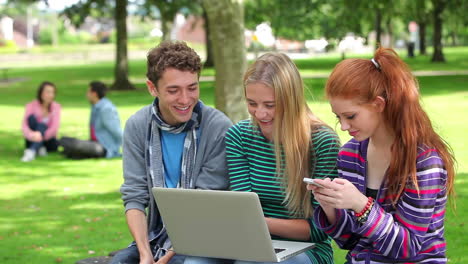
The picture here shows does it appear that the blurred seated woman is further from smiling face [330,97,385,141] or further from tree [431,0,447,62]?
tree [431,0,447,62]

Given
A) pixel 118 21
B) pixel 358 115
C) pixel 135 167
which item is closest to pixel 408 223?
pixel 358 115

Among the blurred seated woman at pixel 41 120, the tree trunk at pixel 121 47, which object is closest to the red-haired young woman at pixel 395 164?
the blurred seated woman at pixel 41 120

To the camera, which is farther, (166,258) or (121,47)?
(121,47)

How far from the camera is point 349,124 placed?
3.49 m

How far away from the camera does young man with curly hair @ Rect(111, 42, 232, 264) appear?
13.8ft

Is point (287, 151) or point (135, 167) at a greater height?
point (287, 151)

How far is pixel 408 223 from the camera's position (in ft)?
11.3

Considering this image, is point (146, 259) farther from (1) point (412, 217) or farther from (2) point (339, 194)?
(1) point (412, 217)

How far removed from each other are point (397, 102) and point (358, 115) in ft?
0.57

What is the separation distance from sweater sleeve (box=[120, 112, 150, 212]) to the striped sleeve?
4.41ft

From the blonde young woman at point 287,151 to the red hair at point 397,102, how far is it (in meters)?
0.48

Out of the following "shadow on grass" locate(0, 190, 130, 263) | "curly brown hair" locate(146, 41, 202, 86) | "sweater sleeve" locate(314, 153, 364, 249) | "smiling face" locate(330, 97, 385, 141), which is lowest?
"shadow on grass" locate(0, 190, 130, 263)

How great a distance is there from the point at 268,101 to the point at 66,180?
699cm

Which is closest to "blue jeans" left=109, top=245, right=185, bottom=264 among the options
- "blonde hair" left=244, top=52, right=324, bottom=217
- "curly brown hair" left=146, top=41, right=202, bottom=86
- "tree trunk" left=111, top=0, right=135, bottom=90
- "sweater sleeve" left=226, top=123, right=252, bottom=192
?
"sweater sleeve" left=226, top=123, right=252, bottom=192
